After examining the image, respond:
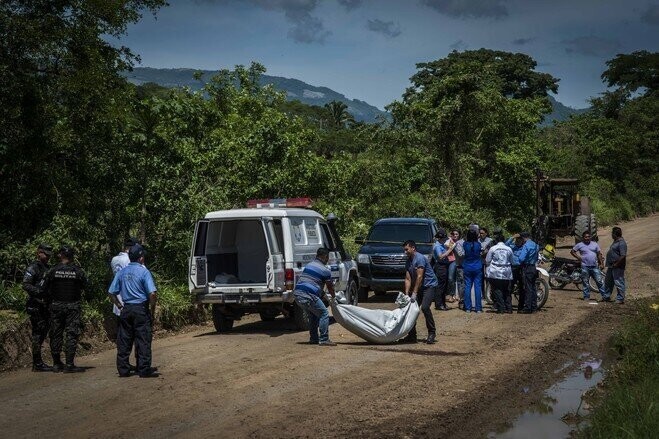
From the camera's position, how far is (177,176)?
67.3ft

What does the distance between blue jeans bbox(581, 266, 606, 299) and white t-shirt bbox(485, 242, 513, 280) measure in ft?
12.6

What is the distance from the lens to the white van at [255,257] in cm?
1609

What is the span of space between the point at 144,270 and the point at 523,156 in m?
30.5

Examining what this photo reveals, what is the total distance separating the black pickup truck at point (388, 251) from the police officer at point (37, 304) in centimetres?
1082

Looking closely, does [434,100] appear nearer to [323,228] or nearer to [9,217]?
[323,228]

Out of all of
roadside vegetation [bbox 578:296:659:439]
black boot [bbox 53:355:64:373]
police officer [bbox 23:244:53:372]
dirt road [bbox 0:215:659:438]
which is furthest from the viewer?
black boot [bbox 53:355:64:373]

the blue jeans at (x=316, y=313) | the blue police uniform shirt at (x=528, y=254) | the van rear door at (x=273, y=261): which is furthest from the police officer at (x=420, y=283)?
the blue police uniform shirt at (x=528, y=254)

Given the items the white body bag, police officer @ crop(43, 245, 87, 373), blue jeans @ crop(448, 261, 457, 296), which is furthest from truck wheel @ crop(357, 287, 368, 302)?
police officer @ crop(43, 245, 87, 373)

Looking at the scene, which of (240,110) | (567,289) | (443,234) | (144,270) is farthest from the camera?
(240,110)

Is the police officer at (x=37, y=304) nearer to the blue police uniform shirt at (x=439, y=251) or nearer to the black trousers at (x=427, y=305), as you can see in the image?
the black trousers at (x=427, y=305)

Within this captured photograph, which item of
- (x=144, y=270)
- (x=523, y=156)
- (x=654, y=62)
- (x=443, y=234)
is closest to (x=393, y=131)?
(x=523, y=156)

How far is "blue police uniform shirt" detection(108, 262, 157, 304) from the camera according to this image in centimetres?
1215

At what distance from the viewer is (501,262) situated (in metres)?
19.2

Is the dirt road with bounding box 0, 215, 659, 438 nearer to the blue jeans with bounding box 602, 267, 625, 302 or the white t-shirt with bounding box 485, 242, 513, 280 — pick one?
the white t-shirt with bounding box 485, 242, 513, 280
